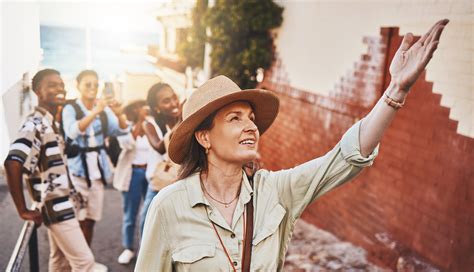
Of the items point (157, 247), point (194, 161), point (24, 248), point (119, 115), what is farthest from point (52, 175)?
point (157, 247)

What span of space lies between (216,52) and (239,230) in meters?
5.93

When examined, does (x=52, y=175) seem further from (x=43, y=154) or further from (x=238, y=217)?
(x=238, y=217)

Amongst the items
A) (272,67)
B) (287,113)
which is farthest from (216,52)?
(287,113)

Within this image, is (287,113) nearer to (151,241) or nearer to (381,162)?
(381,162)

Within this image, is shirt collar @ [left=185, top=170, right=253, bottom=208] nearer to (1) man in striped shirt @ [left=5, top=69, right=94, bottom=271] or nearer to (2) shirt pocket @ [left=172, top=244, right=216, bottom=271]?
(2) shirt pocket @ [left=172, top=244, right=216, bottom=271]

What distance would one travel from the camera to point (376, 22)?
16.1 ft

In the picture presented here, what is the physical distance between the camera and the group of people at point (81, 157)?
3.60 meters

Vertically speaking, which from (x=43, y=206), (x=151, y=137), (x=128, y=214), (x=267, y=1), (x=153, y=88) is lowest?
(x=128, y=214)

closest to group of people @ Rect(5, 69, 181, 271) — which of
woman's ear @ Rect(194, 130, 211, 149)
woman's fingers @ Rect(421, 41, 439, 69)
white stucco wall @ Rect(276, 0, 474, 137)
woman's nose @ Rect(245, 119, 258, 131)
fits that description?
woman's ear @ Rect(194, 130, 211, 149)

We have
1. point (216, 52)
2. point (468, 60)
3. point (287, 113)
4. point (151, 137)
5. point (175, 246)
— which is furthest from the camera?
point (216, 52)

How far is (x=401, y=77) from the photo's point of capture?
1954 mm

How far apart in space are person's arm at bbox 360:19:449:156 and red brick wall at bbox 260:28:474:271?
188 centimetres

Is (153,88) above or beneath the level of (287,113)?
above

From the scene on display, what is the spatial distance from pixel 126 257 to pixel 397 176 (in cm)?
269
